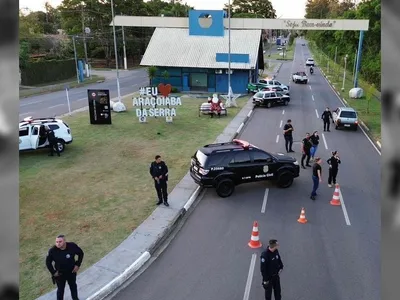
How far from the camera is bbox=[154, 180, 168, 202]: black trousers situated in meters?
12.2

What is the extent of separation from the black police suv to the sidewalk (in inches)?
37.5

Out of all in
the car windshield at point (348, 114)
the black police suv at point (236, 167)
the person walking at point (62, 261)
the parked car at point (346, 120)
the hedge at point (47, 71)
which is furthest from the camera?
the hedge at point (47, 71)

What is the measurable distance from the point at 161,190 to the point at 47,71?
45113mm

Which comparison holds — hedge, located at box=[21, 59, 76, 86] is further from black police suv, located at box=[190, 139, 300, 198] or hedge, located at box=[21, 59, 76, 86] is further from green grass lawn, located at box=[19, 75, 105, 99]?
black police suv, located at box=[190, 139, 300, 198]

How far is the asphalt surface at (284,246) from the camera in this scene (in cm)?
841

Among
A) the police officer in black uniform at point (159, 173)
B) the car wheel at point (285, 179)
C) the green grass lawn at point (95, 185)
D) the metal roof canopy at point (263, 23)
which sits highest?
the metal roof canopy at point (263, 23)

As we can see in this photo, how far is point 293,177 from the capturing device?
14367 mm

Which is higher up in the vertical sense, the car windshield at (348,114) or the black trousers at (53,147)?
the car windshield at (348,114)


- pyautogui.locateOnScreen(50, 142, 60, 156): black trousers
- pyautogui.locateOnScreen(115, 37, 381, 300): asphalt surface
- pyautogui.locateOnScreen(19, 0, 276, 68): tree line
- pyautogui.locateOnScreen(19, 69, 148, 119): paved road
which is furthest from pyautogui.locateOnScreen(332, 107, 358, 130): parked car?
pyautogui.locateOnScreen(19, 0, 276, 68): tree line

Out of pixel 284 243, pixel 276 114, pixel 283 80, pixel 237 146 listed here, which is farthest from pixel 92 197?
pixel 283 80

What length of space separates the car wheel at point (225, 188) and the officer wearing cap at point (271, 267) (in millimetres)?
5967

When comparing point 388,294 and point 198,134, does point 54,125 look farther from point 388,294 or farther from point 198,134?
point 388,294

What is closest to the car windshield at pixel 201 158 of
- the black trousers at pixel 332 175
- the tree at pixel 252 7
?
the black trousers at pixel 332 175

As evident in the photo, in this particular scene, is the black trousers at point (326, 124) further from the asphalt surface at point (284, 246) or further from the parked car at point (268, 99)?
the parked car at point (268, 99)
